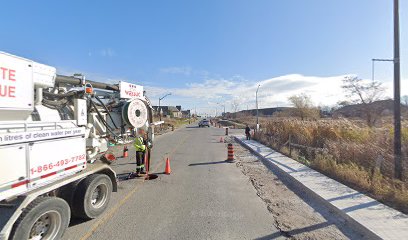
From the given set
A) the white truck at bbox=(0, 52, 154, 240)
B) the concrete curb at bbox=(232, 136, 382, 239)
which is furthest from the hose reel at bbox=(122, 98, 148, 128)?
the concrete curb at bbox=(232, 136, 382, 239)

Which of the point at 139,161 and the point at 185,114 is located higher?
the point at 185,114

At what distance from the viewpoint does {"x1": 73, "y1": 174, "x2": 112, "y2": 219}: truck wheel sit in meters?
5.16

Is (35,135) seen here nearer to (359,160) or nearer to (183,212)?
(183,212)

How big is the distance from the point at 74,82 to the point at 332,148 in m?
10.00

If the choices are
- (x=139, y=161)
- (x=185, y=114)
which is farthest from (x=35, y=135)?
(x=185, y=114)

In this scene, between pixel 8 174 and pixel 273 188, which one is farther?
pixel 273 188

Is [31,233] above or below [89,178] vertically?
below

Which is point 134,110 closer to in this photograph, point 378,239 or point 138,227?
point 138,227

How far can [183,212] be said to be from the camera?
590 centimetres

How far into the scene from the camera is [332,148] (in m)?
11.3

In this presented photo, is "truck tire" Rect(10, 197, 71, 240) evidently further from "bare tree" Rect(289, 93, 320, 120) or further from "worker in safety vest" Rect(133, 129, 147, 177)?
"bare tree" Rect(289, 93, 320, 120)

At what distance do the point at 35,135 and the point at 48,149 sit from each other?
0.38 metres

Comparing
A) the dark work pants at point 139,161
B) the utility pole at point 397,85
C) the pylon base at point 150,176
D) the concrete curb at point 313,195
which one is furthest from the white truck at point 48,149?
the utility pole at point 397,85

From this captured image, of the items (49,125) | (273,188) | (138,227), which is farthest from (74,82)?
(273,188)
